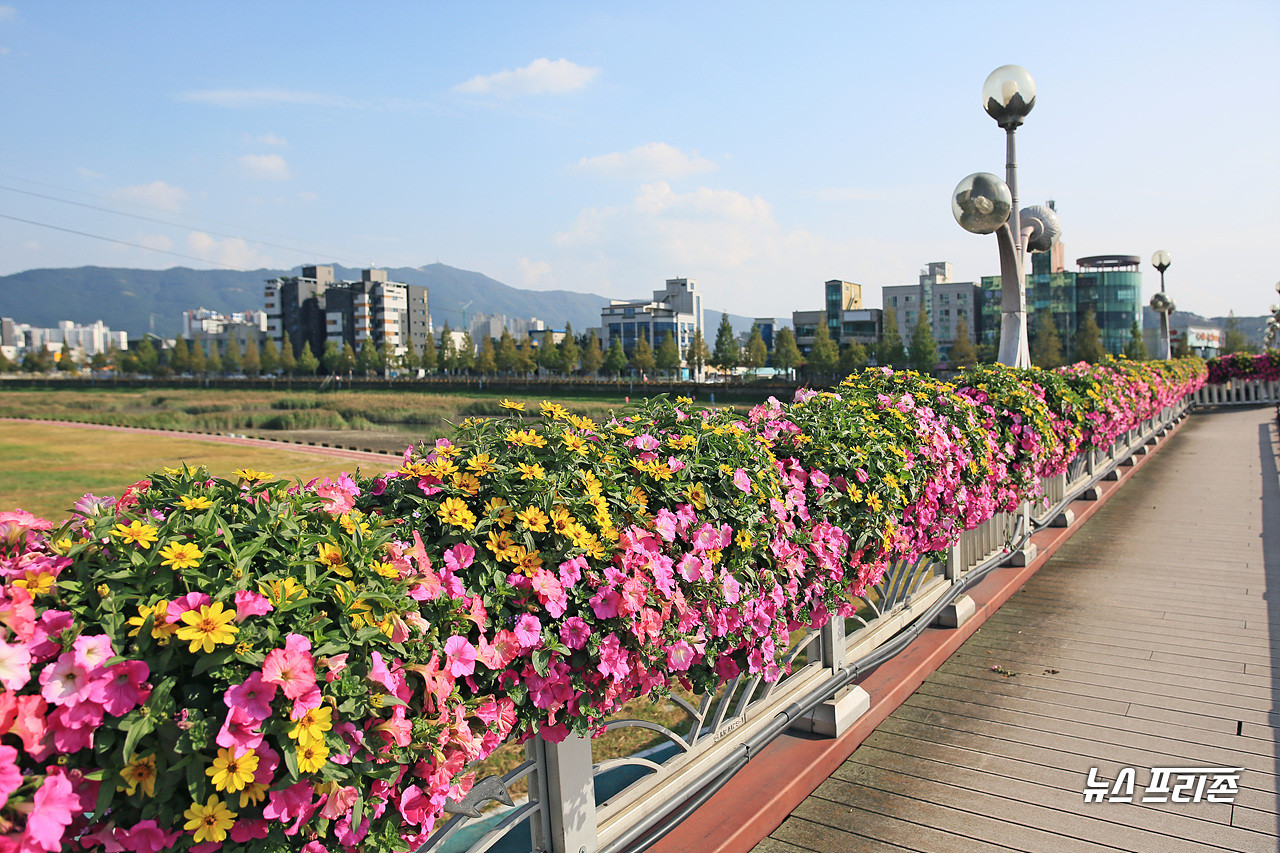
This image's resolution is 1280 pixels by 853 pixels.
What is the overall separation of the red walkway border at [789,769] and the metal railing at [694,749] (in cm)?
10

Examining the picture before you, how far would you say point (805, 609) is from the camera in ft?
8.39

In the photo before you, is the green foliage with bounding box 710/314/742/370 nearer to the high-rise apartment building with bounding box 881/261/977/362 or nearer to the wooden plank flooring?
the high-rise apartment building with bounding box 881/261/977/362

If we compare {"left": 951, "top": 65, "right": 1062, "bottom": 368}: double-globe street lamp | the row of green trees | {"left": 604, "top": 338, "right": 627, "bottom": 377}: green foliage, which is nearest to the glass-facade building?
the row of green trees

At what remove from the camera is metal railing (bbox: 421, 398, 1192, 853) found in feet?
6.15

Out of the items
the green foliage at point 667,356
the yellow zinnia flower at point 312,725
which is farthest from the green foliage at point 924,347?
the yellow zinnia flower at point 312,725

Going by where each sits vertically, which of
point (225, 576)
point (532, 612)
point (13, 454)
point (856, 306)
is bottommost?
point (13, 454)

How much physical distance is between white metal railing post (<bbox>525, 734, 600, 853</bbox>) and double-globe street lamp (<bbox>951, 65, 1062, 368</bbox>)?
574 centimetres

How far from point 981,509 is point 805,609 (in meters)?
1.60

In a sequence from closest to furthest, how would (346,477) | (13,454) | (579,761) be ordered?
(346,477) → (579,761) → (13,454)

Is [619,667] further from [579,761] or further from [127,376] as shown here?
[127,376]

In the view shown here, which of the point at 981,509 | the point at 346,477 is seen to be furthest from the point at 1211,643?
the point at 346,477

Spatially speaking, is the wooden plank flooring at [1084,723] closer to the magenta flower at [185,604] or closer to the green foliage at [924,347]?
the magenta flower at [185,604]

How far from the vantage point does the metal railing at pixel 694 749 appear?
1.87 meters

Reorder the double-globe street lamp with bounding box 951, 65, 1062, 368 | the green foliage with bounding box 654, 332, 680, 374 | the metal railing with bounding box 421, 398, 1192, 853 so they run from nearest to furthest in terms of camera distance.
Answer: the metal railing with bounding box 421, 398, 1192, 853 < the double-globe street lamp with bounding box 951, 65, 1062, 368 < the green foliage with bounding box 654, 332, 680, 374
